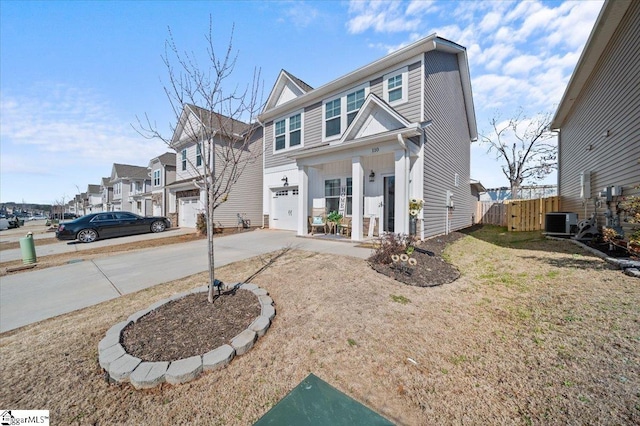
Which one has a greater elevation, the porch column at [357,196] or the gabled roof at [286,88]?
the gabled roof at [286,88]

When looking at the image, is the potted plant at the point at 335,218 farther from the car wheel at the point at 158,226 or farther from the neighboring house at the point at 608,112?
the car wheel at the point at 158,226

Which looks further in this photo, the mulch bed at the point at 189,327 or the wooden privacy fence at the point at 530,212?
the wooden privacy fence at the point at 530,212

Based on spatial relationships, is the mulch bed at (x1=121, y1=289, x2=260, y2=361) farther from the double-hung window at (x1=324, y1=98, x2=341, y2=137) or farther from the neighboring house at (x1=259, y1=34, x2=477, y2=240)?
the double-hung window at (x1=324, y1=98, x2=341, y2=137)

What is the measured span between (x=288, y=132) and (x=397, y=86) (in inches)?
231

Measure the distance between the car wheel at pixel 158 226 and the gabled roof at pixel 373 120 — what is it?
12.5 meters

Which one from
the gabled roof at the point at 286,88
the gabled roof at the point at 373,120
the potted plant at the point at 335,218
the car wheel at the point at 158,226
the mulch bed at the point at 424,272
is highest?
the gabled roof at the point at 286,88

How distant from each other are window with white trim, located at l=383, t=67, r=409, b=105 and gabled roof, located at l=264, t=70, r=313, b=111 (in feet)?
15.9

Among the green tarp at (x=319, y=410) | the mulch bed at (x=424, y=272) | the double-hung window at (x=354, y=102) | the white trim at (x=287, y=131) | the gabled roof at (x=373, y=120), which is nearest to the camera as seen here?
the green tarp at (x=319, y=410)

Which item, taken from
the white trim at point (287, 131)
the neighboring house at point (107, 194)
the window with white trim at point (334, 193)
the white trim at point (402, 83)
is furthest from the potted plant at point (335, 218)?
the neighboring house at point (107, 194)

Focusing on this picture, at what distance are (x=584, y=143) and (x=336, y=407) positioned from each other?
531 inches

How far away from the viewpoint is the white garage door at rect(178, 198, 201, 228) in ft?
52.3

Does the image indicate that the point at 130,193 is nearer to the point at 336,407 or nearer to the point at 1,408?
the point at 1,408

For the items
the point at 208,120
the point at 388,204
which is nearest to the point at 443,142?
the point at 388,204

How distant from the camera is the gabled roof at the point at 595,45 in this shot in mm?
5979
